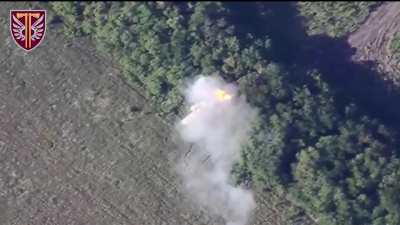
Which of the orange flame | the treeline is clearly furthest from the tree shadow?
the orange flame

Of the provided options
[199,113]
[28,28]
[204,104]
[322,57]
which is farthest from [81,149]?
[322,57]

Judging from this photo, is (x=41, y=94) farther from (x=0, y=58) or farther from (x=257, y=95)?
(x=257, y=95)

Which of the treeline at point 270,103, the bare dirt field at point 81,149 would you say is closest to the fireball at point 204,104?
the treeline at point 270,103

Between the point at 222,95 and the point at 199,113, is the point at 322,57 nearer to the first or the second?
the point at 222,95

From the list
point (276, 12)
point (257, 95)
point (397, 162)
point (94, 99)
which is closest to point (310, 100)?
→ point (257, 95)

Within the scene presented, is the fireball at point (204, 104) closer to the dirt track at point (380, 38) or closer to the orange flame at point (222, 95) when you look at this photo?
the orange flame at point (222, 95)
